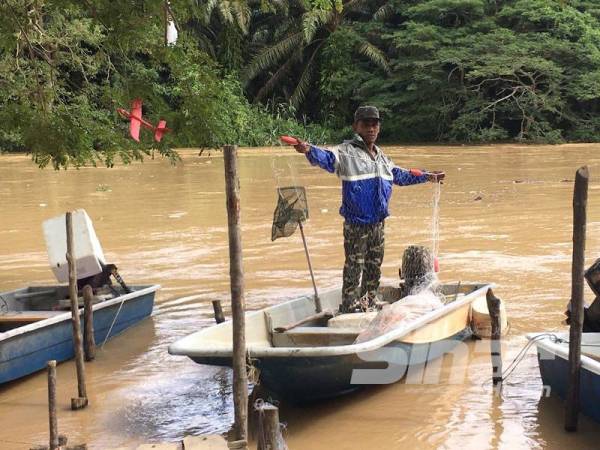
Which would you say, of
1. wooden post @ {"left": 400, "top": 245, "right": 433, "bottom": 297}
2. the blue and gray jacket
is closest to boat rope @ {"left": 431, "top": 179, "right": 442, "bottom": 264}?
wooden post @ {"left": 400, "top": 245, "right": 433, "bottom": 297}

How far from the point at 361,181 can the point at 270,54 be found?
26.7 metres

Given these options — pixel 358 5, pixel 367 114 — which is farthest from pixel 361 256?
pixel 358 5

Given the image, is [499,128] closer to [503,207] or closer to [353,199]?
[503,207]

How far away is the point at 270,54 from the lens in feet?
107

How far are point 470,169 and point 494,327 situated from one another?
616 inches

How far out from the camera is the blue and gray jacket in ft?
21.4

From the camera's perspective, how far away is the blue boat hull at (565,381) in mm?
5246

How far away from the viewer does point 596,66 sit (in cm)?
3038

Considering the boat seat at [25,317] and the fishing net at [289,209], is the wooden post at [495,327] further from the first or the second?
the boat seat at [25,317]

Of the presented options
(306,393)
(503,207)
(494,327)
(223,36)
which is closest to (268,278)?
(494,327)

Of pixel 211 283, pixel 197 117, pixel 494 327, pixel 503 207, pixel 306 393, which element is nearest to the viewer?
pixel 197 117

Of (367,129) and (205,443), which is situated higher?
(367,129)

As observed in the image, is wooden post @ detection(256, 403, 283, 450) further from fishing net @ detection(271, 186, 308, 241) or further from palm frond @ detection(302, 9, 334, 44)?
palm frond @ detection(302, 9, 334, 44)

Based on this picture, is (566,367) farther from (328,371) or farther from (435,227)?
(435,227)
